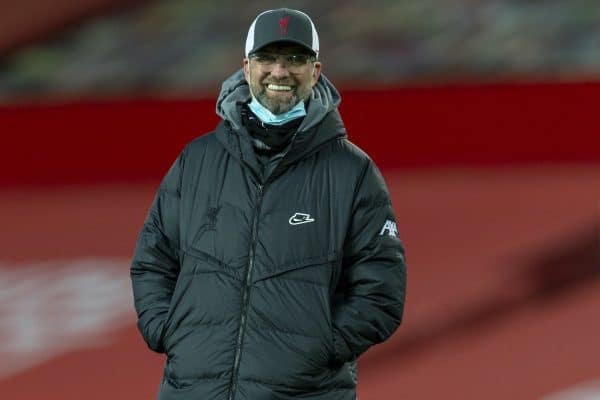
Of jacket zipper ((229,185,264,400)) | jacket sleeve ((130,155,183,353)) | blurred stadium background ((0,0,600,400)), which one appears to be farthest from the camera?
blurred stadium background ((0,0,600,400))

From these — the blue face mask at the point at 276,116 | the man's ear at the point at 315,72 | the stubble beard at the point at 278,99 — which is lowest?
the blue face mask at the point at 276,116

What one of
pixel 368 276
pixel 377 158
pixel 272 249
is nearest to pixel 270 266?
pixel 272 249

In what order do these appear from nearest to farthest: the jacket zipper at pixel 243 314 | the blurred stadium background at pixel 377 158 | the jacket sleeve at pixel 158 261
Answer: the jacket zipper at pixel 243 314 < the jacket sleeve at pixel 158 261 < the blurred stadium background at pixel 377 158

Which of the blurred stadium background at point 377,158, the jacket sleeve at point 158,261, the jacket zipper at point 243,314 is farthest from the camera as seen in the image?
the blurred stadium background at point 377,158

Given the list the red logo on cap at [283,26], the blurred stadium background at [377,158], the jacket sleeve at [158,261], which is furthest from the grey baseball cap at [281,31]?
the blurred stadium background at [377,158]

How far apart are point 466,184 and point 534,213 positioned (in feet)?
0.76

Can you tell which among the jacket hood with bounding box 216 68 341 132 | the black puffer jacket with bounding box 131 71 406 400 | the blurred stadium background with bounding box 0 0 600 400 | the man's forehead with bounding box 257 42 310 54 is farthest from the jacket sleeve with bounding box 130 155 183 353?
the blurred stadium background with bounding box 0 0 600 400

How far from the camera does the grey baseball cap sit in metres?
1.92

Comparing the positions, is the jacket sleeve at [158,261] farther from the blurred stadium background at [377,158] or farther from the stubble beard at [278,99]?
the blurred stadium background at [377,158]

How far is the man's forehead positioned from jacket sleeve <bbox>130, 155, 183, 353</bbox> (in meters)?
0.21

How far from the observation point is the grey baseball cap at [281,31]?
1.92 m

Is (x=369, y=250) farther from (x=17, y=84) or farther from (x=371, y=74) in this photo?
(x=17, y=84)

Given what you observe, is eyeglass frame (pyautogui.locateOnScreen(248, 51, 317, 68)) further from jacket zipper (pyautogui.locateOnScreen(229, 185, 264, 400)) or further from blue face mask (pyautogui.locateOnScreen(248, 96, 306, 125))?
jacket zipper (pyautogui.locateOnScreen(229, 185, 264, 400))

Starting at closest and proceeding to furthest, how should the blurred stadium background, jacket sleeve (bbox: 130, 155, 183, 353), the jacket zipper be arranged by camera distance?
the jacket zipper
jacket sleeve (bbox: 130, 155, 183, 353)
the blurred stadium background
